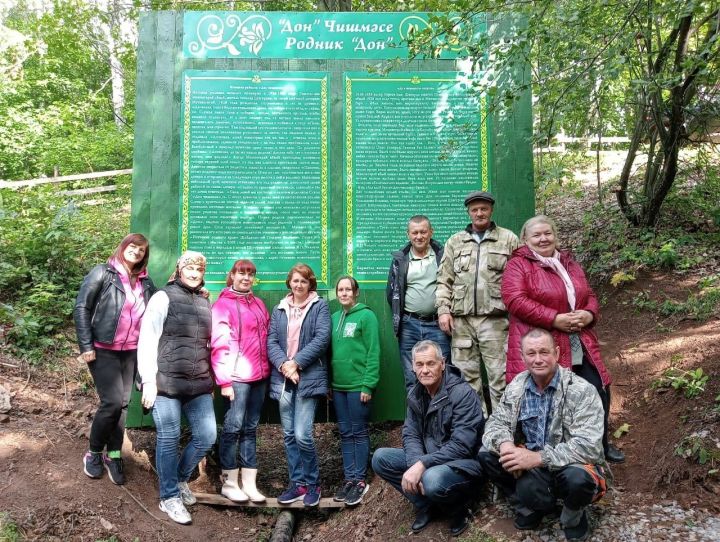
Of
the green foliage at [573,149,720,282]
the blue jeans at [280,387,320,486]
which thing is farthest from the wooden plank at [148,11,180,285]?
the green foliage at [573,149,720,282]

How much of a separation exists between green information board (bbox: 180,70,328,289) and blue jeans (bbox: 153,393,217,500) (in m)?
1.56

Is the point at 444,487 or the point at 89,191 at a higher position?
the point at 89,191

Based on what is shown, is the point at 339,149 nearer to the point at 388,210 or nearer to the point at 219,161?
the point at 388,210

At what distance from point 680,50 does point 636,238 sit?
2538mm

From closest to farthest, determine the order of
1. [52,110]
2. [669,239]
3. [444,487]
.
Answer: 1. [444,487]
2. [669,239]
3. [52,110]

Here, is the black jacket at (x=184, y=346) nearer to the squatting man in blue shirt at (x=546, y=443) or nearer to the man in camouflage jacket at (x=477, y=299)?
the man in camouflage jacket at (x=477, y=299)

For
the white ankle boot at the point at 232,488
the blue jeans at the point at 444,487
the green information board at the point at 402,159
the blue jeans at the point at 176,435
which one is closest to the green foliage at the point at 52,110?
Answer: the green information board at the point at 402,159

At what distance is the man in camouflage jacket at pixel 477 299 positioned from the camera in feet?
15.0

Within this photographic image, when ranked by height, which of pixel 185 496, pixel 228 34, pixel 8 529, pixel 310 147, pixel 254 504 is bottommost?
pixel 254 504

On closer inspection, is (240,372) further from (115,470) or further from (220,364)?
(115,470)

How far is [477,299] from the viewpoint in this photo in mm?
4617

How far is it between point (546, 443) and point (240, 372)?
263 centimetres

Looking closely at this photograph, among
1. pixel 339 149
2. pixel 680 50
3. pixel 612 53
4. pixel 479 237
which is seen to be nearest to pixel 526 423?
pixel 479 237

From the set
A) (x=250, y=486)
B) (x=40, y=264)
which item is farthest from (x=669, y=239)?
(x=40, y=264)
